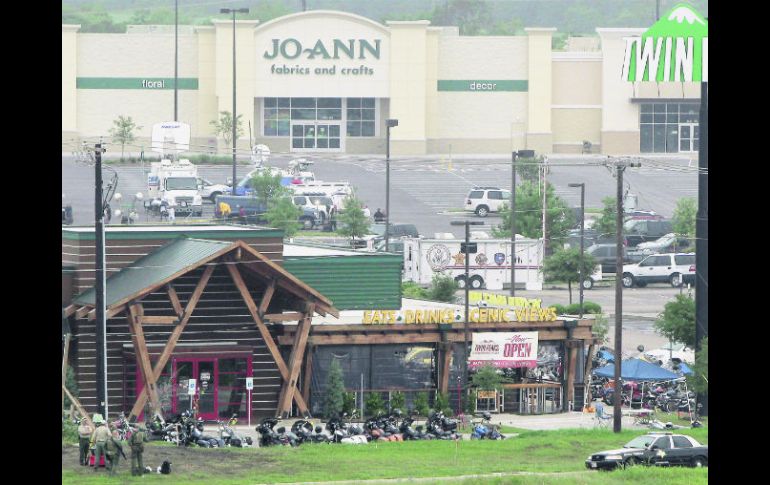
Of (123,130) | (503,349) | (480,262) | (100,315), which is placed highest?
(123,130)

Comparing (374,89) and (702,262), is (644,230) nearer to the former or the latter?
(702,262)

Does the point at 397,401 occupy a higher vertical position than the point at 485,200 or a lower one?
lower

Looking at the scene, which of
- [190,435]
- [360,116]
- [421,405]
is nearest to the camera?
[190,435]

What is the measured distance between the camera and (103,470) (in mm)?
31969

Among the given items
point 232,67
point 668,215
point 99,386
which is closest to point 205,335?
point 99,386

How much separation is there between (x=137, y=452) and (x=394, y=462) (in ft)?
19.7

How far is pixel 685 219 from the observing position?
281 feet

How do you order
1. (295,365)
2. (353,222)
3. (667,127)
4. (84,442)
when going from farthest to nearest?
(667,127) < (353,222) < (295,365) < (84,442)

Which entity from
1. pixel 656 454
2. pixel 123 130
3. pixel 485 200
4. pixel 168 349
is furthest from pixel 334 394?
pixel 123 130

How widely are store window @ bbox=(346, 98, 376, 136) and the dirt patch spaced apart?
91.9 metres

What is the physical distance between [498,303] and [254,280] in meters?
10.4

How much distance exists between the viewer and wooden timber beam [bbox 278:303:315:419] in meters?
43.0

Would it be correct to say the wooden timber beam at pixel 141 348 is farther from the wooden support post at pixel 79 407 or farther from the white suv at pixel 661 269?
the white suv at pixel 661 269
